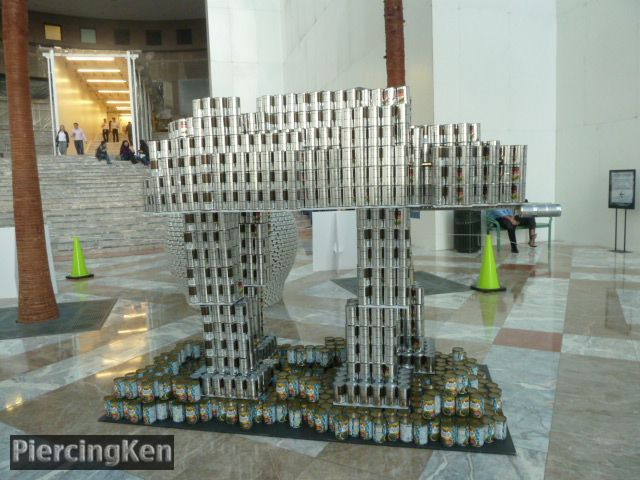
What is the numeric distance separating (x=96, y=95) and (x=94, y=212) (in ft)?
82.0

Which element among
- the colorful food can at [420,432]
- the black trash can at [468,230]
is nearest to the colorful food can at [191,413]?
the colorful food can at [420,432]

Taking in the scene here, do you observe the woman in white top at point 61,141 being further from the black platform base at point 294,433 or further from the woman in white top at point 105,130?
the black platform base at point 294,433

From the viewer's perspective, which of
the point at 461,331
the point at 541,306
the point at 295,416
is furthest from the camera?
the point at 541,306

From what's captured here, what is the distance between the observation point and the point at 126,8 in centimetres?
4028

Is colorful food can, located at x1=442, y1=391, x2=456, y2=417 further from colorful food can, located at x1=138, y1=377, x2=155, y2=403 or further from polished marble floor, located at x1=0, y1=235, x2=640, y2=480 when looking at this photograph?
colorful food can, located at x1=138, y1=377, x2=155, y2=403

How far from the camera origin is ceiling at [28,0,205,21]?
3891cm

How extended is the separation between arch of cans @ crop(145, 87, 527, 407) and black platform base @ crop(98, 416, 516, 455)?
380 mm

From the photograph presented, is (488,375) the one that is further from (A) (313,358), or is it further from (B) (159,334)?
(B) (159,334)

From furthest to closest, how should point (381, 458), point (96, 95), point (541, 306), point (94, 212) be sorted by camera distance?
point (96, 95) → point (94, 212) → point (541, 306) → point (381, 458)

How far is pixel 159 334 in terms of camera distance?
666 cm

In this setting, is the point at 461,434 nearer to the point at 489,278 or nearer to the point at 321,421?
the point at 321,421

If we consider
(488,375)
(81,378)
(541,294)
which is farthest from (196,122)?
(541,294)

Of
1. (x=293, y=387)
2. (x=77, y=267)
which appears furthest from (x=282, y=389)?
(x=77, y=267)

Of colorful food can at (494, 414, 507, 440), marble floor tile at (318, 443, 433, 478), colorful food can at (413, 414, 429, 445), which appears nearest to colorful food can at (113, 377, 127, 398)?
marble floor tile at (318, 443, 433, 478)
